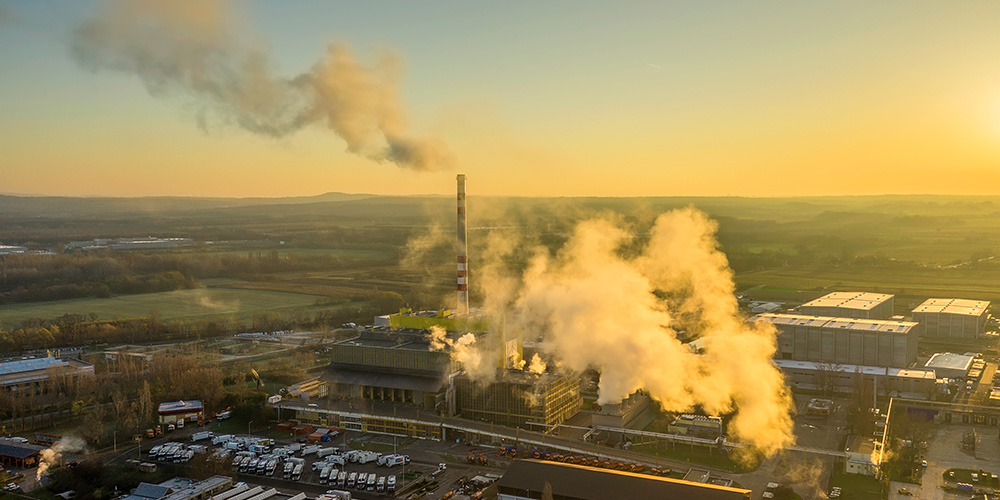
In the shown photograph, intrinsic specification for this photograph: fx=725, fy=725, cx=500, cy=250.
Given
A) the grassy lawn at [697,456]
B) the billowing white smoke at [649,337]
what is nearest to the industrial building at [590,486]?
the grassy lawn at [697,456]

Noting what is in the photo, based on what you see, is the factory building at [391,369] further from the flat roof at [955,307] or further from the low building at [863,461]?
the flat roof at [955,307]

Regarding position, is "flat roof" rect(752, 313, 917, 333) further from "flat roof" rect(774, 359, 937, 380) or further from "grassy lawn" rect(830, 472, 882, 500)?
"grassy lawn" rect(830, 472, 882, 500)

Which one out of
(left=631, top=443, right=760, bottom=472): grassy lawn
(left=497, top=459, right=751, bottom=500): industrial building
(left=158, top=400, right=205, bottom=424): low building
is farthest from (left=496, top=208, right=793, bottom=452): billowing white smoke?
(left=158, top=400, right=205, bottom=424): low building

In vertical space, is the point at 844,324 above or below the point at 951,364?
above

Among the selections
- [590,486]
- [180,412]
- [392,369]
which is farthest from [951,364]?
A: [180,412]

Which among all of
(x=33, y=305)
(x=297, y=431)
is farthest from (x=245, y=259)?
(x=297, y=431)

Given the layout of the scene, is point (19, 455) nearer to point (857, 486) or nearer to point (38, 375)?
point (38, 375)
